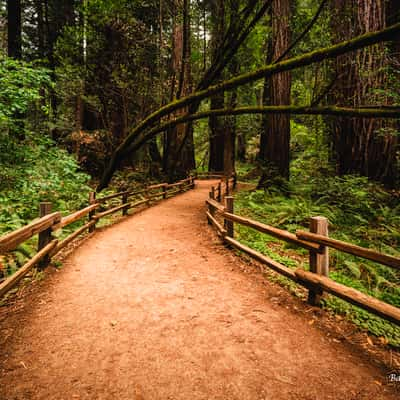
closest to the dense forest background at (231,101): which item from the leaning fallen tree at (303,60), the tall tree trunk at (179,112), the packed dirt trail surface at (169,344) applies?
the tall tree trunk at (179,112)

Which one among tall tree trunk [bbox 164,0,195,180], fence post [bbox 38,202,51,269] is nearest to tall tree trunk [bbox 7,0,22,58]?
tall tree trunk [bbox 164,0,195,180]

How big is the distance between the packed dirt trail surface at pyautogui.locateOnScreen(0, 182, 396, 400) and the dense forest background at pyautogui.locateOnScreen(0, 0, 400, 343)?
1.24 metres

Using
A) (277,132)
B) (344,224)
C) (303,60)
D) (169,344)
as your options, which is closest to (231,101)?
(277,132)

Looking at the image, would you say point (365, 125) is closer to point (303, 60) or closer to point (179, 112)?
point (303, 60)

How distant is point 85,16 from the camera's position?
1238 cm

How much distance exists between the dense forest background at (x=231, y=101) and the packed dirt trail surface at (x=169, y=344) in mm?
1240

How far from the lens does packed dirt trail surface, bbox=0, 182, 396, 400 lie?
2.35m

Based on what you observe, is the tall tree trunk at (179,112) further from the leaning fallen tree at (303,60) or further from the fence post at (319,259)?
the fence post at (319,259)

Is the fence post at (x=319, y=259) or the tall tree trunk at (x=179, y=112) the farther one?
the tall tree trunk at (x=179, y=112)

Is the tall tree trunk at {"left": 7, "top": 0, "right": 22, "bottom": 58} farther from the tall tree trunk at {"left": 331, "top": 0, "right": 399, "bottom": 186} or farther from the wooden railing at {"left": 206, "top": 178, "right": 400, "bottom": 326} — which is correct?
the wooden railing at {"left": 206, "top": 178, "right": 400, "bottom": 326}

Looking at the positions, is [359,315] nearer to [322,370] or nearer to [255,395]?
[322,370]

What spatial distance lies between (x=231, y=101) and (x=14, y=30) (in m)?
10.0

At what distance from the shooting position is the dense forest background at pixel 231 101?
6.75 metres

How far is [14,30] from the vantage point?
1159cm
